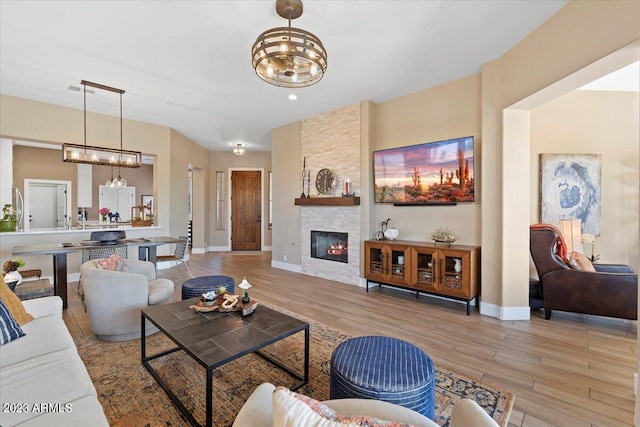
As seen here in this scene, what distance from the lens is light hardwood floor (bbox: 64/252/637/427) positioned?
1938 mm

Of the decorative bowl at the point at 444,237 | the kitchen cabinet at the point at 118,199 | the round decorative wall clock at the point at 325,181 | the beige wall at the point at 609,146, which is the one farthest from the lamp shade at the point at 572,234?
the kitchen cabinet at the point at 118,199

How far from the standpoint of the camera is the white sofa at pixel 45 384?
118cm

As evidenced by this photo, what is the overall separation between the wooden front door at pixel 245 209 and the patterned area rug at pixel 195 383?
6.26m

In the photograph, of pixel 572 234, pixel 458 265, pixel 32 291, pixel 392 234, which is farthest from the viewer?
pixel 392 234

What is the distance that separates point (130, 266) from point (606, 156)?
22.5 feet

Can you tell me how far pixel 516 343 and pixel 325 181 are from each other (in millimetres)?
3695

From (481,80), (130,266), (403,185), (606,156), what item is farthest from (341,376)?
(606,156)

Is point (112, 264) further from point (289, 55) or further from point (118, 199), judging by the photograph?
point (118, 199)

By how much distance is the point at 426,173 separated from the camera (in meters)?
4.18

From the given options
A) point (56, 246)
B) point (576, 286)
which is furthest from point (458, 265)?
point (56, 246)

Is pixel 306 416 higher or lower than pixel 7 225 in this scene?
lower

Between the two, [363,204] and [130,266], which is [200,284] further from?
[363,204]

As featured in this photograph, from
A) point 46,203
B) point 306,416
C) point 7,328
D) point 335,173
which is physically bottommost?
point 7,328

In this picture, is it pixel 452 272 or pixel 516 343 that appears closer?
pixel 516 343
